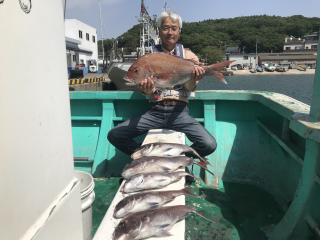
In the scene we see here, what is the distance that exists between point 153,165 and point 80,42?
44.1 m

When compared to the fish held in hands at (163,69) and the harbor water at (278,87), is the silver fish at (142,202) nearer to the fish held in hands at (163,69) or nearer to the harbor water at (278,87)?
the fish held in hands at (163,69)

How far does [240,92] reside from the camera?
11.2 feet

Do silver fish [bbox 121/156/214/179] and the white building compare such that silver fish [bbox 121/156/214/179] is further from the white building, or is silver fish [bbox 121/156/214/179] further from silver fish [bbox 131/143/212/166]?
the white building

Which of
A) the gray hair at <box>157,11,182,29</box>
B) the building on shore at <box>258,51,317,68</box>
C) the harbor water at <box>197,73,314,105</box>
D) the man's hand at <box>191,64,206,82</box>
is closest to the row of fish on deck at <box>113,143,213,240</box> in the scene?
the man's hand at <box>191,64,206,82</box>

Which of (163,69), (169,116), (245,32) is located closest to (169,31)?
(163,69)

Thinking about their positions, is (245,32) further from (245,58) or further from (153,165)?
(153,165)

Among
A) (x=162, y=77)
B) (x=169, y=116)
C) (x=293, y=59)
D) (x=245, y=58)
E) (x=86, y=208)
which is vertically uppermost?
(x=245, y=58)

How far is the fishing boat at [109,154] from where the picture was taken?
31.8 inches

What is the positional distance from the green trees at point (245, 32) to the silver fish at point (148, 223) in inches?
3702

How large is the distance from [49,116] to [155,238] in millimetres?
916

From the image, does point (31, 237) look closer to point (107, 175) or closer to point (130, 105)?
point (107, 175)

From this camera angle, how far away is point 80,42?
41219 millimetres

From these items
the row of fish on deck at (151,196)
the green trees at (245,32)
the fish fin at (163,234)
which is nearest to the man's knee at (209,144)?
the row of fish on deck at (151,196)

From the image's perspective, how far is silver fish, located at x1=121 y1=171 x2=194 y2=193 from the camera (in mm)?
1773
